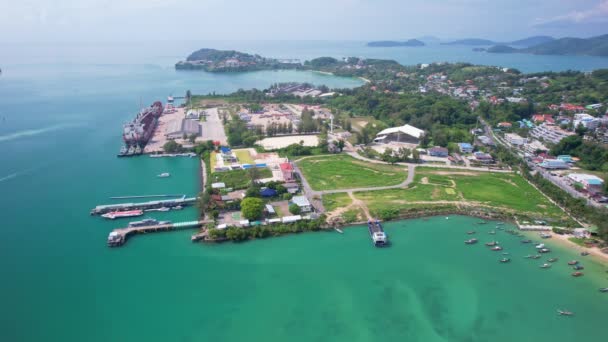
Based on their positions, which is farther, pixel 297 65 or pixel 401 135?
pixel 297 65

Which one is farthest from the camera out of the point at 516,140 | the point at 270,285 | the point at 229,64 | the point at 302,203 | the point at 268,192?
the point at 229,64

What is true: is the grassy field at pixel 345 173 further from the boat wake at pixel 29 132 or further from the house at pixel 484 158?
the boat wake at pixel 29 132

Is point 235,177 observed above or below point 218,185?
above

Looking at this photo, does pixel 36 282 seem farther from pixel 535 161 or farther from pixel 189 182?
pixel 535 161

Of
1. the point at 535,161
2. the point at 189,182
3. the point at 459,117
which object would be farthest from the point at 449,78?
the point at 189,182

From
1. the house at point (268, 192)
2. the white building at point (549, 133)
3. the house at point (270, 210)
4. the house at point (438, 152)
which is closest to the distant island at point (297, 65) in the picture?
the white building at point (549, 133)

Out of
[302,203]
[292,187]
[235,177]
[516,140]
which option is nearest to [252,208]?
[302,203]

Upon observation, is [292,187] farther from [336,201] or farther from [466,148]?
[466,148]
